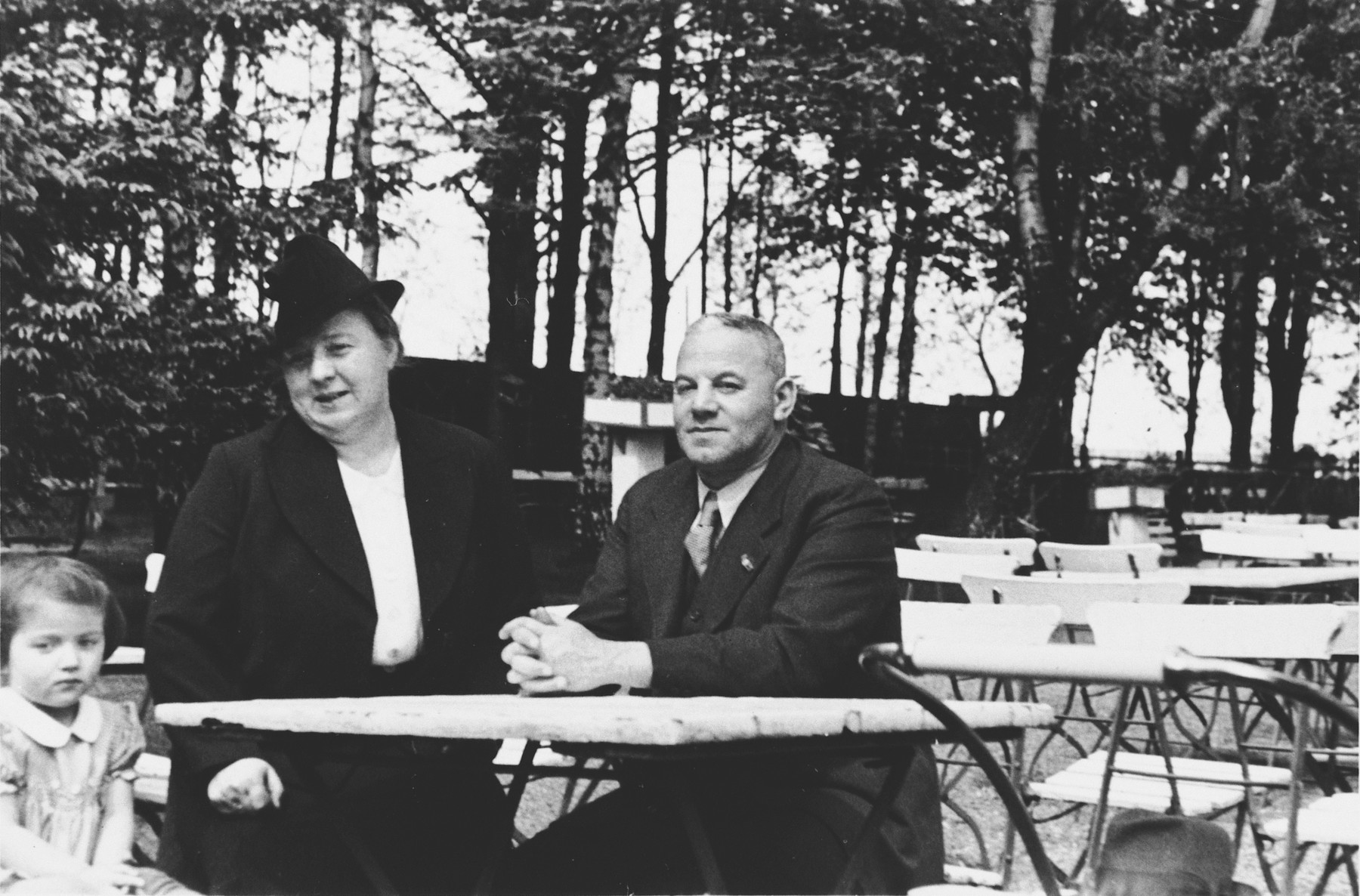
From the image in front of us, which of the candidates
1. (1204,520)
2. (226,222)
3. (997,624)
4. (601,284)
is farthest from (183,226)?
(1204,520)

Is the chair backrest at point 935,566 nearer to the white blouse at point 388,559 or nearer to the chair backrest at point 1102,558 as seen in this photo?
the chair backrest at point 1102,558

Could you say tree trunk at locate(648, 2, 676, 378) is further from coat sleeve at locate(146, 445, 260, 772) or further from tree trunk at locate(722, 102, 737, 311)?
coat sleeve at locate(146, 445, 260, 772)

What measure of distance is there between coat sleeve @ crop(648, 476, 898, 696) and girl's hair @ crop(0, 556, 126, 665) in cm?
109

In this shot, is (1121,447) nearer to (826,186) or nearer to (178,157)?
(826,186)

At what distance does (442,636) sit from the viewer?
3012mm

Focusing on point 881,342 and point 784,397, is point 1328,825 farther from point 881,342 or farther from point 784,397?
point 881,342

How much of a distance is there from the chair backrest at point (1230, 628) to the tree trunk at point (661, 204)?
11.3 meters

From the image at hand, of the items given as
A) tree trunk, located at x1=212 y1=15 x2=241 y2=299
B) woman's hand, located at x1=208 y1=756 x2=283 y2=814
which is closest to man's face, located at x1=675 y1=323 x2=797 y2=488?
woman's hand, located at x1=208 y1=756 x2=283 y2=814

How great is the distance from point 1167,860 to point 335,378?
6.48 feet

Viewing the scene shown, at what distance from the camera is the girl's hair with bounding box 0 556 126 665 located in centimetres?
294

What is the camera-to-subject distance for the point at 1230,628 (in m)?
4.05

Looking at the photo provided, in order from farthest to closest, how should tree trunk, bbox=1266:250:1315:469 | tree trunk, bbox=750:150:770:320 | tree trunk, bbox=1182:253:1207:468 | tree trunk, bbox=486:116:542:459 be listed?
tree trunk, bbox=1266:250:1315:469, tree trunk, bbox=1182:253:1207:468, tree trunk, bbox=750:150:770:320, tree trunk, bbox=486:116:542:459

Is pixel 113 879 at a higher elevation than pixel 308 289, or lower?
lower

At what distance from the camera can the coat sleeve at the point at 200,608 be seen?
2770 mm
